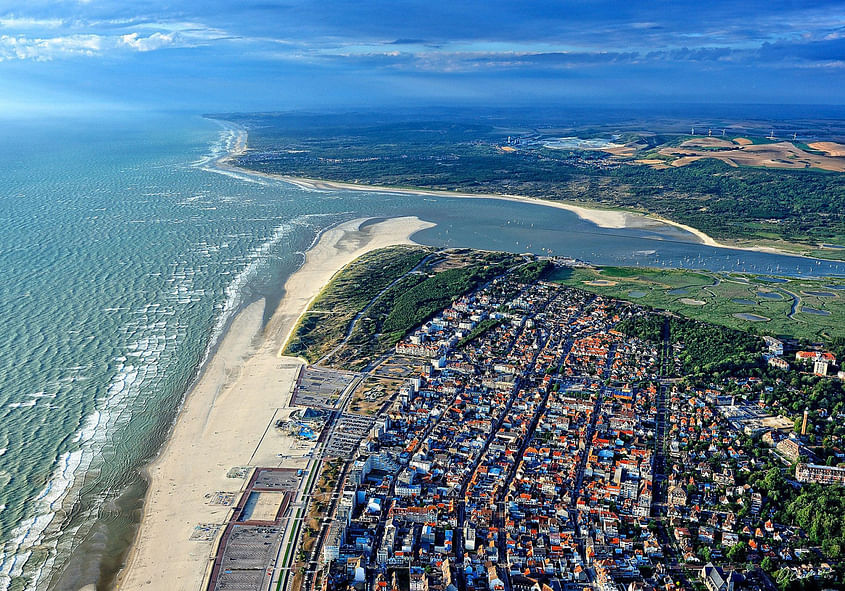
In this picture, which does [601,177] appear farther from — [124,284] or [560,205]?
[124,284]

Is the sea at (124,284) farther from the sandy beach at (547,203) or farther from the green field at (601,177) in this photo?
the green field at (601,177)

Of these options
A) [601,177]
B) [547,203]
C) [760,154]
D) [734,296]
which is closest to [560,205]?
[547,203]

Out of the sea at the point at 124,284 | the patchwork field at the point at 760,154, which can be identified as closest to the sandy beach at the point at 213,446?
the sea at the point at 124,284

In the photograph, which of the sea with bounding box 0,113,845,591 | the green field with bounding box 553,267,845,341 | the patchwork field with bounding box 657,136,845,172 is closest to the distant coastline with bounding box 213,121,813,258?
the sea with bounding box 0,113,845,591

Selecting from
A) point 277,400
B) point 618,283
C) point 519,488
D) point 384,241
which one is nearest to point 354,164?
point 384,241

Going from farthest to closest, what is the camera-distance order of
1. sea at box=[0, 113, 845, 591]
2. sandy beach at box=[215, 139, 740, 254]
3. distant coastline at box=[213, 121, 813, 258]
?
sandy beach at box=[215, 139, 740, 254] < distant coastline at box=[213, 121, 813, 258] < sea at box=[0, 113, 845, 591]

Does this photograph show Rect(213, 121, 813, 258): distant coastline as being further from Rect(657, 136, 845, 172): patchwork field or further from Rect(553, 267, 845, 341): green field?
Rect(657, 136, 845, 172): patchwork field
